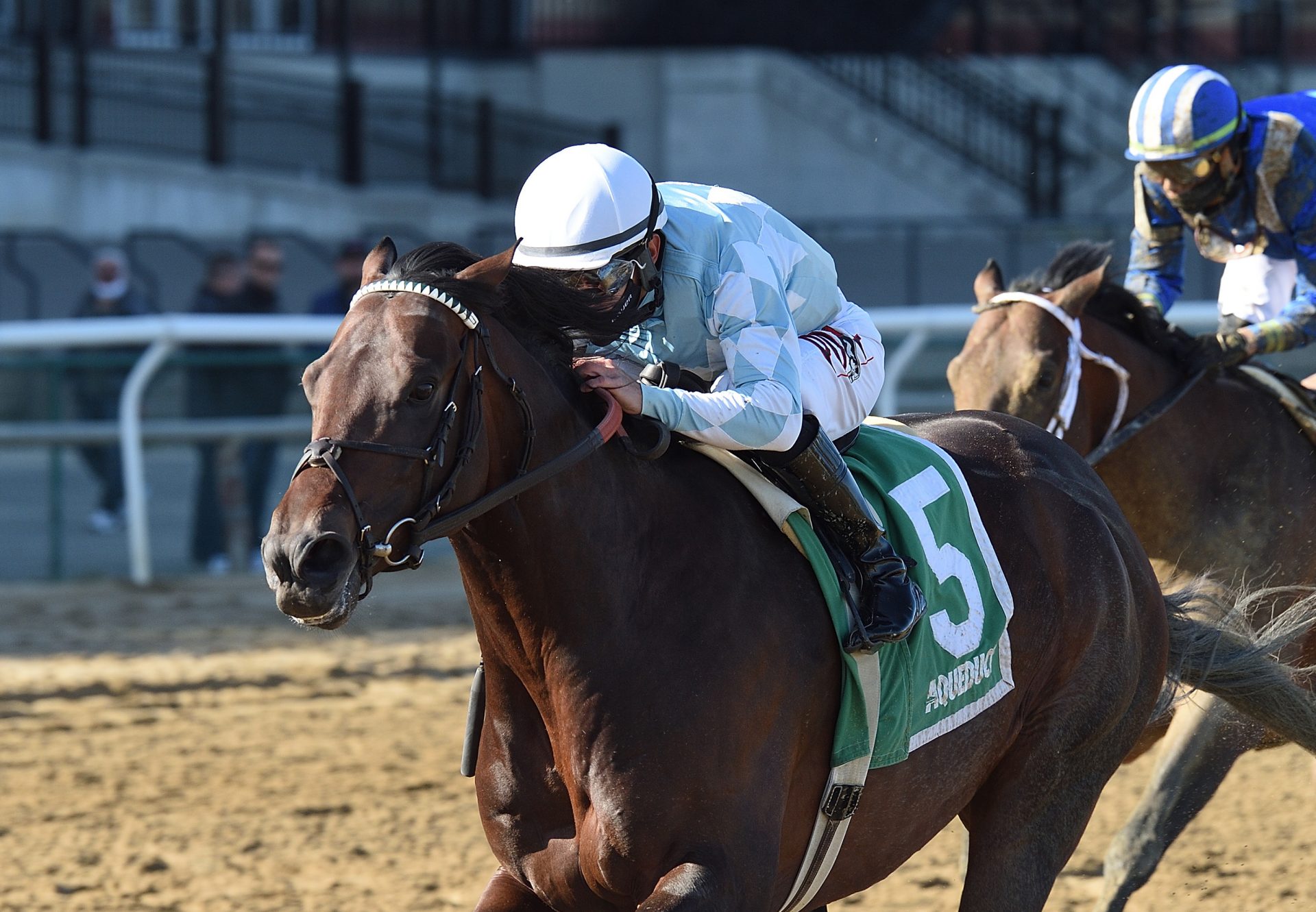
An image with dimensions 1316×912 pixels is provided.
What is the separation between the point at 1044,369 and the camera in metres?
4.63

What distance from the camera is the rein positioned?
4633 millimetres

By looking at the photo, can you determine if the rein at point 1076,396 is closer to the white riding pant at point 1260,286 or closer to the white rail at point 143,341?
the white riding pant at point 1260,286

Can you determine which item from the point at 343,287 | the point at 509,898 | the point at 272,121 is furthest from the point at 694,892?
the point at 272,121

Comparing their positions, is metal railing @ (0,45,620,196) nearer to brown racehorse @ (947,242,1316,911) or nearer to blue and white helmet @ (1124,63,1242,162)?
blue and white helmet @ (1124,63,1242,162)

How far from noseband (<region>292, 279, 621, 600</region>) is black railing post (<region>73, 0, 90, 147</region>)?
14.9 m

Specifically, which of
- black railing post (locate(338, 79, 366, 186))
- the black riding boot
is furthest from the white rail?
black railing post (locate(338, 79, 366, 186))

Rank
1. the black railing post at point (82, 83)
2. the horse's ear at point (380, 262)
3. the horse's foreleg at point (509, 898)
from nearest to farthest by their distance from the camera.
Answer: the horse's ear at point (380, 262) → the horse's foreleg at point (509, 898) → the black railing post at point (82, 83)

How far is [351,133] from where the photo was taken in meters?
18.1

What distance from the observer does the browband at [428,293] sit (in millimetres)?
2777

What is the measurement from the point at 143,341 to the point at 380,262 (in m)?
6.38

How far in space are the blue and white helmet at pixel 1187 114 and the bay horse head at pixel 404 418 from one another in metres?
2.40

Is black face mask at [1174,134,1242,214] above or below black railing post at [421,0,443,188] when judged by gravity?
above

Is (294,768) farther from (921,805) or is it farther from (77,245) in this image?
(77,245)

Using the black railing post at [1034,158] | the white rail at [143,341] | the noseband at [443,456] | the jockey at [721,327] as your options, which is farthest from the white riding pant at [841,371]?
the black railing post at [1034,158]
